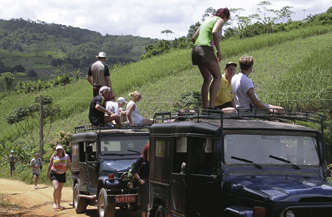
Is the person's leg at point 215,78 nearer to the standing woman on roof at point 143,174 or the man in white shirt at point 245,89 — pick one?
the man in white shirt at point 245,89

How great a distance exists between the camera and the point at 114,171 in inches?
471

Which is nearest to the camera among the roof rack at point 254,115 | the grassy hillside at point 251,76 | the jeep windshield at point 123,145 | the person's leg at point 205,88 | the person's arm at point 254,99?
the roof rack at point 254,115

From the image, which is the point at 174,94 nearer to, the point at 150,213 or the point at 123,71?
the point at 123,71

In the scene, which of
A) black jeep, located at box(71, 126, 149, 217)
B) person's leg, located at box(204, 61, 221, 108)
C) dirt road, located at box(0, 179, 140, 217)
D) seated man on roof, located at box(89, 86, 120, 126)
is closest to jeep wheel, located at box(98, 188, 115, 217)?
black jeep, located at box(71, 126, 149, 217)

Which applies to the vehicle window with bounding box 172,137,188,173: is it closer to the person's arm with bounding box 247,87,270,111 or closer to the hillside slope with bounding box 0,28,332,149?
the person's arm with bounding box 247,87,270,111

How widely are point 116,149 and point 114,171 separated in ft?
2.83

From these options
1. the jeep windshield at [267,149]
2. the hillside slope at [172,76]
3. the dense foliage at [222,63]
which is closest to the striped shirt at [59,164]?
the jeep windshield at [267,149]

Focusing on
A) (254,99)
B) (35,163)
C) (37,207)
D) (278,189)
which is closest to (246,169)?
(278,189)

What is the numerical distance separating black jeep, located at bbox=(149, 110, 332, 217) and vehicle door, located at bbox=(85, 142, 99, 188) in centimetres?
460

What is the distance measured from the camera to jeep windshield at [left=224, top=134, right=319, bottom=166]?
7.18m

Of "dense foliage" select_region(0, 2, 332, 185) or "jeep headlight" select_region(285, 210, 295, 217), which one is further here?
"dense foliage" select_region(0, 2, 332, 185)

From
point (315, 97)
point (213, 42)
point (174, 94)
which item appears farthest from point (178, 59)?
point (213, 42)

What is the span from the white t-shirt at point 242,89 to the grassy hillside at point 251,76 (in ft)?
67.1

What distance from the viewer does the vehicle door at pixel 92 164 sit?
12633 millimetres
